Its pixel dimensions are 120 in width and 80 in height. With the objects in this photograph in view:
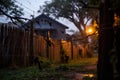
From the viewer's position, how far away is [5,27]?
12.8 m

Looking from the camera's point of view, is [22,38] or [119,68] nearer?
[119,68]

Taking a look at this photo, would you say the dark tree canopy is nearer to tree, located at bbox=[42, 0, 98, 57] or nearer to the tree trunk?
tree, located at bbox=[42, 0, 98, 57]

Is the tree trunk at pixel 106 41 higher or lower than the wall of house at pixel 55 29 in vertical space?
lower

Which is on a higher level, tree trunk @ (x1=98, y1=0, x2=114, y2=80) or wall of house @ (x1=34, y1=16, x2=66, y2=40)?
wall of house @ (x1=34, y1=16, x2=66, y2=40)

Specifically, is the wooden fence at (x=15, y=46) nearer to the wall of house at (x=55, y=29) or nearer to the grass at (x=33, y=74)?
the grass at (x=33, y=74)

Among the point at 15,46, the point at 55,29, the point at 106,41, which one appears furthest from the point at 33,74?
the point at 55,29

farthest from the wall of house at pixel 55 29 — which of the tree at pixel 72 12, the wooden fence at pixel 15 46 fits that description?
the wooden fence at pixel 15 46

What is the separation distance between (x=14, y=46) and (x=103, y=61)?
7744 millimetres

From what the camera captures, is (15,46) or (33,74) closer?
(33,74)

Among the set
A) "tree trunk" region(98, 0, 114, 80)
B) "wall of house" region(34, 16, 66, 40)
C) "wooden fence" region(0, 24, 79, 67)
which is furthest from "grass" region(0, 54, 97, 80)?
"wall of house" region(34, 16, 66, 40)

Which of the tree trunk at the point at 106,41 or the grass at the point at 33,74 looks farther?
the grass at the point at 33,74

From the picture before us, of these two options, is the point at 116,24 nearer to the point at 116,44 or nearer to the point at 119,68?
the point at 116,44

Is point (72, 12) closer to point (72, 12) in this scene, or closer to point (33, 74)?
point (72, 12)

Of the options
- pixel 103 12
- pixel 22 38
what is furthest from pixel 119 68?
pixel 22 38
